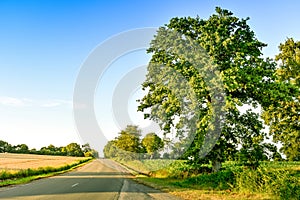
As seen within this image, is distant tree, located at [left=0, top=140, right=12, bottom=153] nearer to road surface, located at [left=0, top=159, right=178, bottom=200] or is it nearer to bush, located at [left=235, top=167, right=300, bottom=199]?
road surface, located at [left=0, top=159, right=178, bottom=200]

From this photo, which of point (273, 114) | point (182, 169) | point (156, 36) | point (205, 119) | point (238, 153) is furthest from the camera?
point (273, 114)

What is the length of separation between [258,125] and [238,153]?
2.29m

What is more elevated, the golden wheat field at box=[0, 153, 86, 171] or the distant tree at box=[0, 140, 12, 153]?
the distant tree at box=[0, 140, 12, 153]

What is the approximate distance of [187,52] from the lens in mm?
21250

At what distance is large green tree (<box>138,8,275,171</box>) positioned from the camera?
1916cm

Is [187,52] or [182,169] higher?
[187,52]

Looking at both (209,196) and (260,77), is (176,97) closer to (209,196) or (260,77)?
(260,77)

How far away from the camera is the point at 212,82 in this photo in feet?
60.8

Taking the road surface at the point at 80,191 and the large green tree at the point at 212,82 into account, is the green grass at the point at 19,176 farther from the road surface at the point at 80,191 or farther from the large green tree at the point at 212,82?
the large green tree at the point at 212,82

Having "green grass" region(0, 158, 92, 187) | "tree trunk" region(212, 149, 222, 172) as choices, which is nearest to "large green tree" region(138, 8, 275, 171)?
"tree trunk" region(212, 149, 222, 172)

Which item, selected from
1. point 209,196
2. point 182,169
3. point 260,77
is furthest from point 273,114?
point 209,196

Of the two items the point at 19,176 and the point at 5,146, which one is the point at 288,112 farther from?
the point at 5,146

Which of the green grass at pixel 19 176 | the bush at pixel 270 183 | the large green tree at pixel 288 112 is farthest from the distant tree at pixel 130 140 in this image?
the bush at pixel 270 183

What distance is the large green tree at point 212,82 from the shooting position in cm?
1916
